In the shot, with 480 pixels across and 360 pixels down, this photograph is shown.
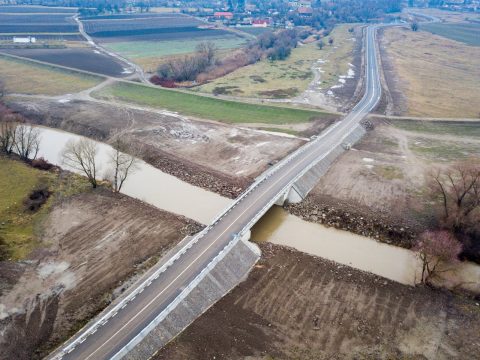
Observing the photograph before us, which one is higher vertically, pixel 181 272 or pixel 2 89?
pixel 2 89

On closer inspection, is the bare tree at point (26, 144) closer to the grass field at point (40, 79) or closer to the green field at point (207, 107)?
the green field at point (207, 107)

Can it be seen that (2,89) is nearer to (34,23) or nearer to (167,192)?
(167,192)

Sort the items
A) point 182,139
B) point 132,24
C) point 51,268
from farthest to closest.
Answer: point 132,24, point 182,139, point 51,268

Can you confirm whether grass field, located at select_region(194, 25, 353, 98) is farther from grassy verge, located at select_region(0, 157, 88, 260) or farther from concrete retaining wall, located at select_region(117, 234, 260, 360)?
concrete retaining wall, located at select_region(117, 234, 260, 360)

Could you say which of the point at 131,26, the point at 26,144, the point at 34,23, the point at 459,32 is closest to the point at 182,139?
the point at 26,144

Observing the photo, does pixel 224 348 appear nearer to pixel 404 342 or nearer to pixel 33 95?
pixel 404 342

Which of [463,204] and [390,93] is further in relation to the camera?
[390,93]

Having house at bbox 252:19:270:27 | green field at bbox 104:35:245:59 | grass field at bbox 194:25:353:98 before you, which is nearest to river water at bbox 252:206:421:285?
grass field at bbox 194:25:353:98
